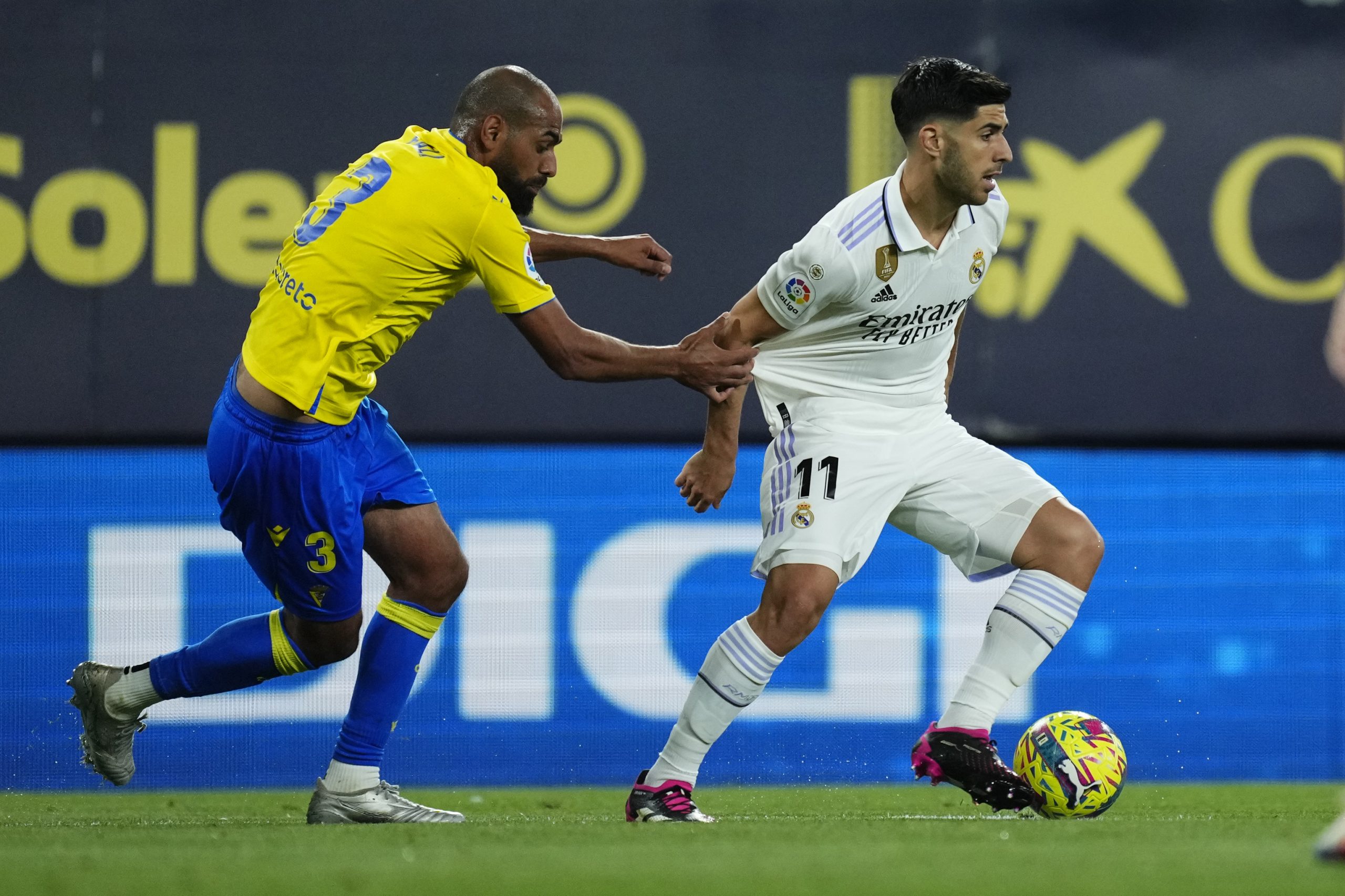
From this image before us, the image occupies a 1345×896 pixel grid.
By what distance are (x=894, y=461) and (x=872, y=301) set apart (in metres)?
0.38

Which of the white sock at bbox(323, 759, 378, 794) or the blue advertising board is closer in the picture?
the white sock at bbox(323, 759, 378, 794)

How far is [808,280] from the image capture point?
4.21 meters

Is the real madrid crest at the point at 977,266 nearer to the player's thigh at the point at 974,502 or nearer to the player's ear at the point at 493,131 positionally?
the player's thigh at the point at 974,502

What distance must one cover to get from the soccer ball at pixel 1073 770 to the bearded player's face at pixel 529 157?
5.60 feet

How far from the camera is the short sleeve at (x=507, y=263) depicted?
12.9 ft

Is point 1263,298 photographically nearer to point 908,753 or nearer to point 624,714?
point 908,753

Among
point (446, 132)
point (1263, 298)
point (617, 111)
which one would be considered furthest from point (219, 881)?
point (1263, 298)

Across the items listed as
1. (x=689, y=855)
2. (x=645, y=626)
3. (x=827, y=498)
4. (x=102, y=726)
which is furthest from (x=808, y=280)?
(x=645, y=626)

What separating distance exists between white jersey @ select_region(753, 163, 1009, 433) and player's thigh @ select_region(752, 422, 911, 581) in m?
0.15

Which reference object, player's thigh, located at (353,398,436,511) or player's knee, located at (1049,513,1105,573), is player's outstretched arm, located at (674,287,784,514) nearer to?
player's thigh, located at (353,398,436,511)

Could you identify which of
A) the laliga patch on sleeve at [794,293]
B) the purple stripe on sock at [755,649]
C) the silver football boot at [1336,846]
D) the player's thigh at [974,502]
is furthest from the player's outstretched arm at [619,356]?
the silver football boot at [1336,846]

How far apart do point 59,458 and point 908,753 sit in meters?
3.06

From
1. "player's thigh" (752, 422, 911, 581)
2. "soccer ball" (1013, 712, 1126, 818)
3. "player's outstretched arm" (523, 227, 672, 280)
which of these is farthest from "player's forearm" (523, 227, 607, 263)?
"soccer ball" (1013, 712, 1126, 818)

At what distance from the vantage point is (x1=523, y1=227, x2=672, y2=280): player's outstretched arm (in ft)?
14.4
